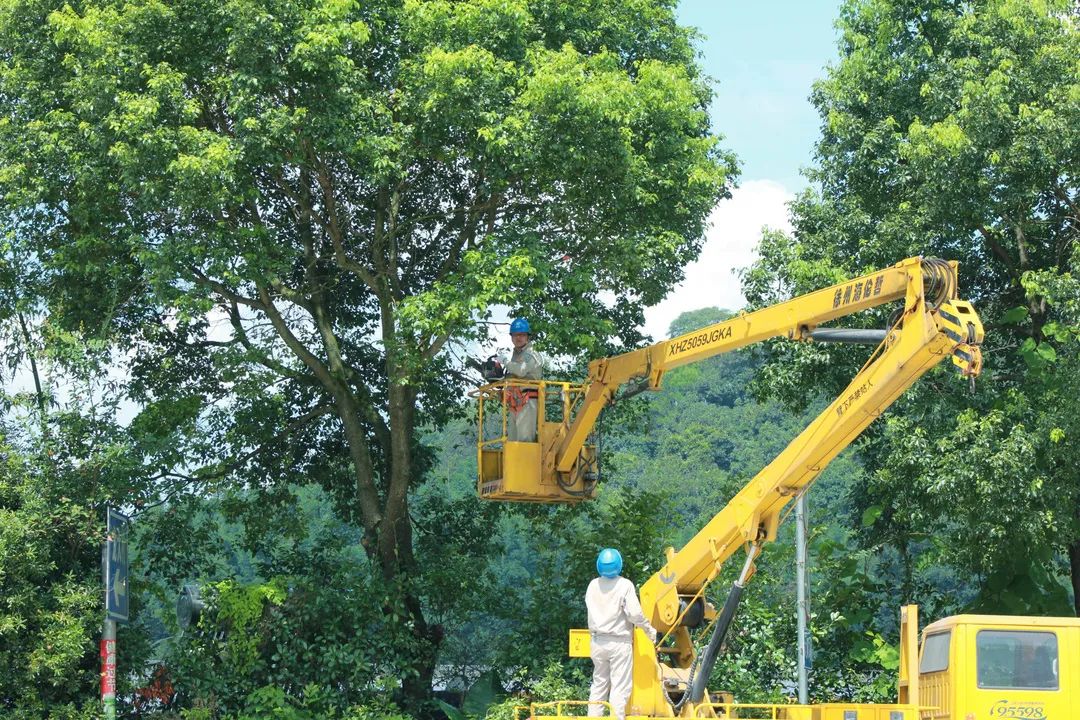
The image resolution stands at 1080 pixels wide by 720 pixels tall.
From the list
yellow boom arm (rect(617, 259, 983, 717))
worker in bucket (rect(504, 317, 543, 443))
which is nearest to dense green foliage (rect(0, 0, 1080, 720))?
worker in bucket (rect(504, 317, 543, 443))

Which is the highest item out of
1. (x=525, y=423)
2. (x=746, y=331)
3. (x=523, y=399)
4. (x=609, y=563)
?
(x=746, y=331)

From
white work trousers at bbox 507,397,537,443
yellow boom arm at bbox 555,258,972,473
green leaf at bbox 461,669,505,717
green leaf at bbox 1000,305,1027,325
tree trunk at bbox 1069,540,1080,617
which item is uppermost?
green leaf at bbox 1000,305,1027,325

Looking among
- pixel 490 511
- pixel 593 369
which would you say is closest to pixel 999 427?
pixel 593 369

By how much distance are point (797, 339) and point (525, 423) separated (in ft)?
14.3

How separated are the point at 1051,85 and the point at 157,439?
14106mm

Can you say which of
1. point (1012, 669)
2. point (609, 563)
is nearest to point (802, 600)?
point (1012, 669)

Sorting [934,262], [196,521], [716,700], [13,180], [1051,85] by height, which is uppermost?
[1051,85]

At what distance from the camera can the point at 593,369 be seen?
55.4 feet

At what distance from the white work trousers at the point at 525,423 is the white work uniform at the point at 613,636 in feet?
14.2

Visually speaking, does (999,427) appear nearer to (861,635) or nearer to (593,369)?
(861,635)

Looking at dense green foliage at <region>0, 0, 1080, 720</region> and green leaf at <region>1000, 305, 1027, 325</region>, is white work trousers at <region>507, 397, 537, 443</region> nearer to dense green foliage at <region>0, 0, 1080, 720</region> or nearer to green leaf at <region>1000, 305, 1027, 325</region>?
dense green foliage at <region>0, 0, 1080, 720</region>

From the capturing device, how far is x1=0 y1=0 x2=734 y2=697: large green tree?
18672mm

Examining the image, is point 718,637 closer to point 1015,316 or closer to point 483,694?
point 483,694

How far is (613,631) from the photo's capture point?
13086 millimetres
